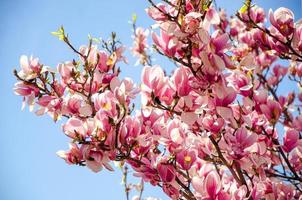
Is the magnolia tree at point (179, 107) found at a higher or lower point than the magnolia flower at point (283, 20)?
lower

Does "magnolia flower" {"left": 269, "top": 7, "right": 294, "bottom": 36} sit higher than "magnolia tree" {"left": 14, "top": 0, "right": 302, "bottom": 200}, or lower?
higher

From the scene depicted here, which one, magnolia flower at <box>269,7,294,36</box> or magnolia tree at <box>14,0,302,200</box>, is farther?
magnolia flower at <box>269,7,294,36</box>

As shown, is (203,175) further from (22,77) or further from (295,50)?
(22,77)

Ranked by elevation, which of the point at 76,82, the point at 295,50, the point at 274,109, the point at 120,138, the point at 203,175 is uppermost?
the point at 295,50

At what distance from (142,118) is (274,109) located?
0.54 meters

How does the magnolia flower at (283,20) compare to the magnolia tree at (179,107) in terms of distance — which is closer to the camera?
the magnolia tree at (179,107)

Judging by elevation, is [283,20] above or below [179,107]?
above

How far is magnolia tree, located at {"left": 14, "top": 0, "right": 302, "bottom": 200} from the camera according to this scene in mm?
1058

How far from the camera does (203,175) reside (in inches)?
47.8

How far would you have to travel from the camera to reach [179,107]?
3.71 feet

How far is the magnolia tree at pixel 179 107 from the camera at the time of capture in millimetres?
1058

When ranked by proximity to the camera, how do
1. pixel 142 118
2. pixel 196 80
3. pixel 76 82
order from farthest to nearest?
1. pixel 76 82
2. pixel 142 118
3. pixel 196 80

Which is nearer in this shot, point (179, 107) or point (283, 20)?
point (179, 107)

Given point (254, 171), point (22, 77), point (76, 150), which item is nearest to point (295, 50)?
point (254, 171)
